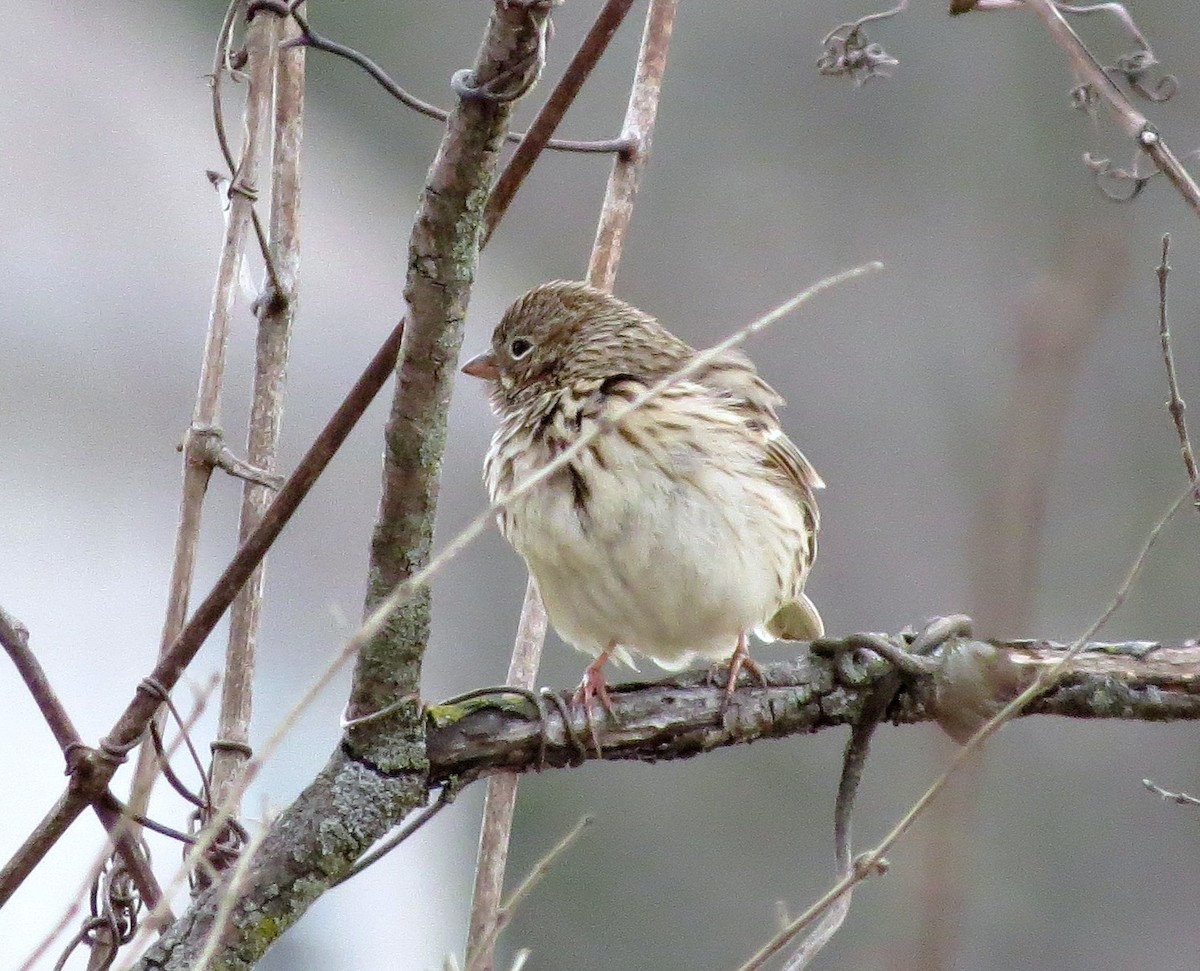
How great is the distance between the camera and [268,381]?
251 centimetres

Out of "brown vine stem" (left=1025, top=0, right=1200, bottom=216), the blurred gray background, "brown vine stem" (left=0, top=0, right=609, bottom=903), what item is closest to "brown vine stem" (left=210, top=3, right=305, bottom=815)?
"brown vine stem" (left=0, top=0, right=609, bottom=903)

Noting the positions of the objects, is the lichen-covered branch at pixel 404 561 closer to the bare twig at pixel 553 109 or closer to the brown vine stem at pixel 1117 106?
the bare twig at pixel 553 109

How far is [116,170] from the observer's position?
8.09 metres

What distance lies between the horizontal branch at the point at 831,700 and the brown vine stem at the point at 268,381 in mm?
426

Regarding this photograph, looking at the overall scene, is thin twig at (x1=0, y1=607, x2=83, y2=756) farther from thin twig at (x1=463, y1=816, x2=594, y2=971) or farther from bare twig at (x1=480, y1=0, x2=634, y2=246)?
bare twig at (x1=480, y1=0, x2=634, y2=246)

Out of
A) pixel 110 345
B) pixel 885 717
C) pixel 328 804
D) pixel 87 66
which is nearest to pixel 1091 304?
pixel 328 804

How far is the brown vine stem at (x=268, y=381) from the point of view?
2.39 meters

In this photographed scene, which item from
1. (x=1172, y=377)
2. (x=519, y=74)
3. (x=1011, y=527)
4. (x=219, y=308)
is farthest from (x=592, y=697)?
(x=1011, y=527)

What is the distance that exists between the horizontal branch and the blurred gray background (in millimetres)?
2549

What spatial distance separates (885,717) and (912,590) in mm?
4548

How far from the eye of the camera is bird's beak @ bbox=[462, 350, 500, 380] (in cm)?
329

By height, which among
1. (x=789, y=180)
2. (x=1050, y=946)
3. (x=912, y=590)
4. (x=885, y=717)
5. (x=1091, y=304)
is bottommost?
(x=1091, y=304)

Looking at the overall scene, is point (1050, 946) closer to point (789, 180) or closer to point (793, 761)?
point (793, 761)

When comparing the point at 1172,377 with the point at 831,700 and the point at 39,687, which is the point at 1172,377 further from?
the point at 39,687
